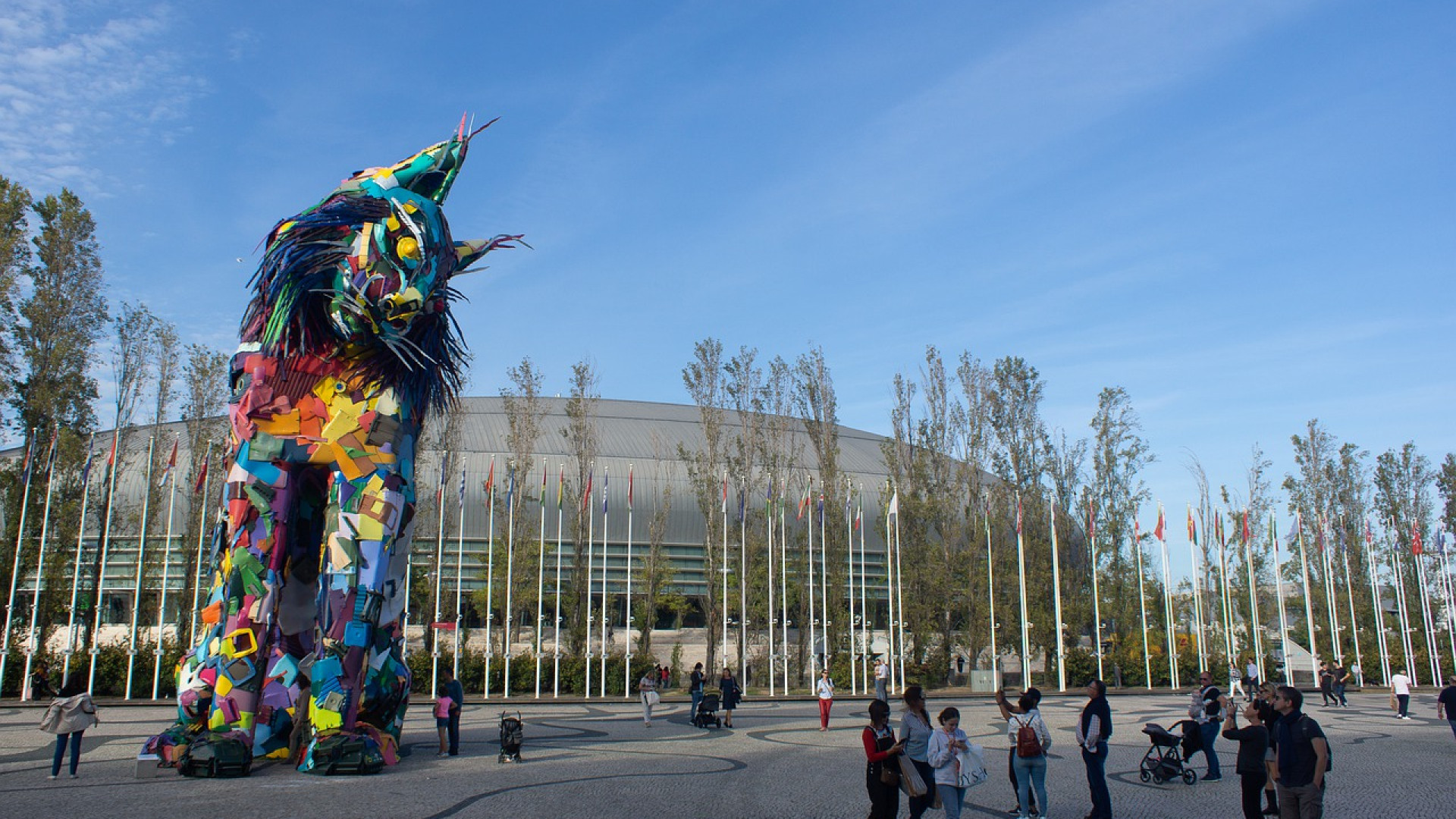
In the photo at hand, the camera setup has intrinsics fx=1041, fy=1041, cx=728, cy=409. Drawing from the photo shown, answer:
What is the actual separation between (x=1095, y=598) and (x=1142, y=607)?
230 cm

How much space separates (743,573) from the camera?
121 feet

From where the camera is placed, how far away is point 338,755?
40.5ft

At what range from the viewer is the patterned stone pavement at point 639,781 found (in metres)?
10.5

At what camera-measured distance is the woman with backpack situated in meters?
9.91

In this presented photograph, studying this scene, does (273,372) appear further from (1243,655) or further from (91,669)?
(1243,655)

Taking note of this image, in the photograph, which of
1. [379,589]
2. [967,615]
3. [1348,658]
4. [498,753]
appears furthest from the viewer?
[1348,658]

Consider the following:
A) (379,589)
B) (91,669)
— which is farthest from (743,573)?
(379,589)

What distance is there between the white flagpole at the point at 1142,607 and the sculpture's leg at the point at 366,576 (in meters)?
32.6

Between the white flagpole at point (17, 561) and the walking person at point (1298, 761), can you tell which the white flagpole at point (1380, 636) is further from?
the white flagpole at point (17, 561)

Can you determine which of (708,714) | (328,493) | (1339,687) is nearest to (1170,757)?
(708,714)

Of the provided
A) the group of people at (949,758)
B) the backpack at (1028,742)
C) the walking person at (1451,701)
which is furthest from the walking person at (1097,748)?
the walking person at (1451,701)

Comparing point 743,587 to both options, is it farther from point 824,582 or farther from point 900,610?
point 900,610

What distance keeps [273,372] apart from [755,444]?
28.8m

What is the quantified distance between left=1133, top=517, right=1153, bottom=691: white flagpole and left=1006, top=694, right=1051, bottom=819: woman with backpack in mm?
31527
